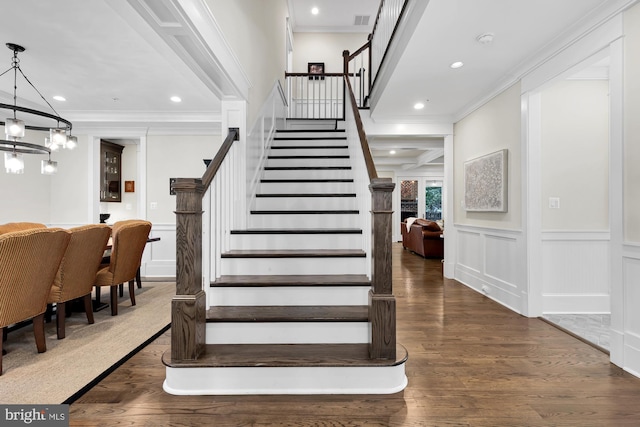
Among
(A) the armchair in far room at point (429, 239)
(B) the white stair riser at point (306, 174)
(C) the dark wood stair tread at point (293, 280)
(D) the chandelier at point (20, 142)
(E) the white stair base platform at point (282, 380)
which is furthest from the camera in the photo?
(A) the armchair in far room at point (429, 239)

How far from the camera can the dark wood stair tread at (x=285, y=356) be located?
1807 mm

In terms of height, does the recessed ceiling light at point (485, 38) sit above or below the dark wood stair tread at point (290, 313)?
above

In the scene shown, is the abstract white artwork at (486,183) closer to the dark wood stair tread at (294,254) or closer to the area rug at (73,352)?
the dark wood stair tread at (294,254)

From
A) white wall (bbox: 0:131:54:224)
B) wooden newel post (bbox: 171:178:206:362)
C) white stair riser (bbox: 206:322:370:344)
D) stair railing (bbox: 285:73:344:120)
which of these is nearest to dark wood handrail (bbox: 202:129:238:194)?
wooden newel post (bbox: 171:178:206:362)

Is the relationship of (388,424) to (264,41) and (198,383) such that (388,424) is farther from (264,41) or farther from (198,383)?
(264,41)

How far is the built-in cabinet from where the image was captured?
6234mm

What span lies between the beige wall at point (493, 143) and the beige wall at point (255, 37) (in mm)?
2743

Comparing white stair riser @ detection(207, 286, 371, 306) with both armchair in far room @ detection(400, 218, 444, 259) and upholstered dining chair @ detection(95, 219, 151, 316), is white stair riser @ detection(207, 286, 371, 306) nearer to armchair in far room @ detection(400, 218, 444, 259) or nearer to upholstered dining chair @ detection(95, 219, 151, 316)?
upholstered dining chair @ detection(95, 219, 151, 316)

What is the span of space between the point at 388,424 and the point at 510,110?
11.0ft

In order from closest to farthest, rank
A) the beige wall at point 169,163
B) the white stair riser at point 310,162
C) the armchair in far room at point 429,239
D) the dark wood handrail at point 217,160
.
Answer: the dark wood handrail at point 217,160 → the white stair riser at point 310,162 → the beige wall at point 169,163 → the armchair in far room at point 429,239

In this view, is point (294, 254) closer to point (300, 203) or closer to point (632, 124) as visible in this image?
point (300, 203)

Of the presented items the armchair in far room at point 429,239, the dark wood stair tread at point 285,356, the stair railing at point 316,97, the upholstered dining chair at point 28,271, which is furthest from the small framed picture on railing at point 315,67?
the dark wood stair tread at point 285,356

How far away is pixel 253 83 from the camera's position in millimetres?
3342

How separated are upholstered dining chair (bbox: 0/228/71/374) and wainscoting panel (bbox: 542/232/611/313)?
4252mm
